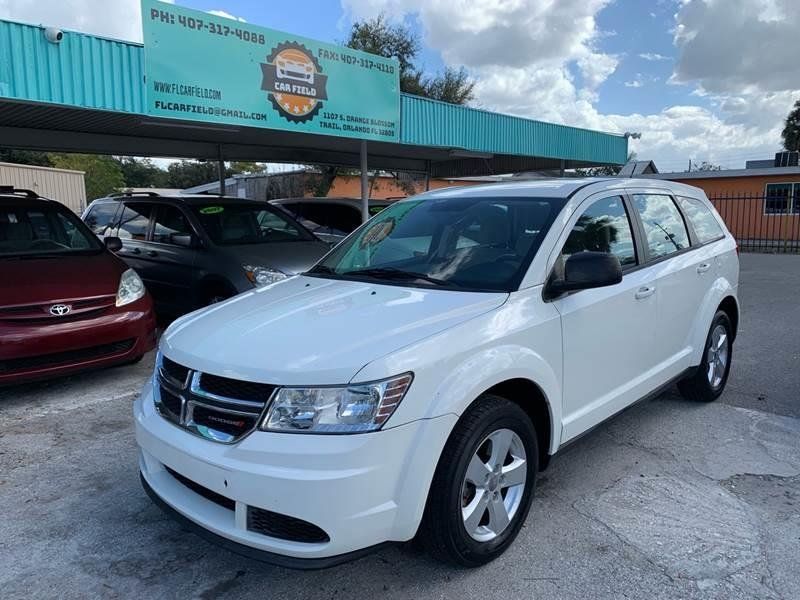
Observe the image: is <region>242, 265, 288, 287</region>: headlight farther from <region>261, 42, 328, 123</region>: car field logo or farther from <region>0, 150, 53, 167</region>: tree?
<region>0, 150, 53, 167</region>: tree

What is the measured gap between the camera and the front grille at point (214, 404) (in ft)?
7.60

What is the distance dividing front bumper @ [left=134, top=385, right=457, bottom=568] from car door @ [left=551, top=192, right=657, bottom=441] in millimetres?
1032

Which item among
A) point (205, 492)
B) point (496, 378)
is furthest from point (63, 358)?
point (496, 378)

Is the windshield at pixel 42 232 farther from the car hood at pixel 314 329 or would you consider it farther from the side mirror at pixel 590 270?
the side mirror at pixel 590 270

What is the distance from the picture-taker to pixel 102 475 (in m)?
3.66

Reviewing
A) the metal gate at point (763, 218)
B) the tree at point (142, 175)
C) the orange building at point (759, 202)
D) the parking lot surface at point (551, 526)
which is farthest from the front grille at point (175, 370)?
the tree at point (142, 175)

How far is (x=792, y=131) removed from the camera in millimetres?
44875

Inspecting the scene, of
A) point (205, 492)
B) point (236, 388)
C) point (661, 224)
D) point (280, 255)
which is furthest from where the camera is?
point (280, 255)

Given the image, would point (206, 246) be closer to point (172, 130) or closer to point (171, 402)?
point (171, 402)

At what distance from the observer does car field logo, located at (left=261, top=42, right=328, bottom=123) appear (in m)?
8.21

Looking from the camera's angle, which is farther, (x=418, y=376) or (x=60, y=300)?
(x=60, y=300)

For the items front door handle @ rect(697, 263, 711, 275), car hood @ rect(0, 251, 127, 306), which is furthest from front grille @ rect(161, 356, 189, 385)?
front door handle @ rect(697, 263, 711, 275)

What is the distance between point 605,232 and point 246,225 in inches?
202

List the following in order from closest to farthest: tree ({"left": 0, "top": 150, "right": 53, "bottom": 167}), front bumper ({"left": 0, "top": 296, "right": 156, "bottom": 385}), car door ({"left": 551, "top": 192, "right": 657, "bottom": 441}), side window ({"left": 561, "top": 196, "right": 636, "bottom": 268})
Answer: car door ({"left": 551, "top": 192, "right": 657, "bottom": 441}), side window ({"left": 561, "top": 196, "right": 636, "bottom": 268}), front bumper ({"left": 0, "top": 296, "right": 156, "bottom": 385}), tree ({"left": 0, "top": 150, "right": 53, "bottom": 167})
